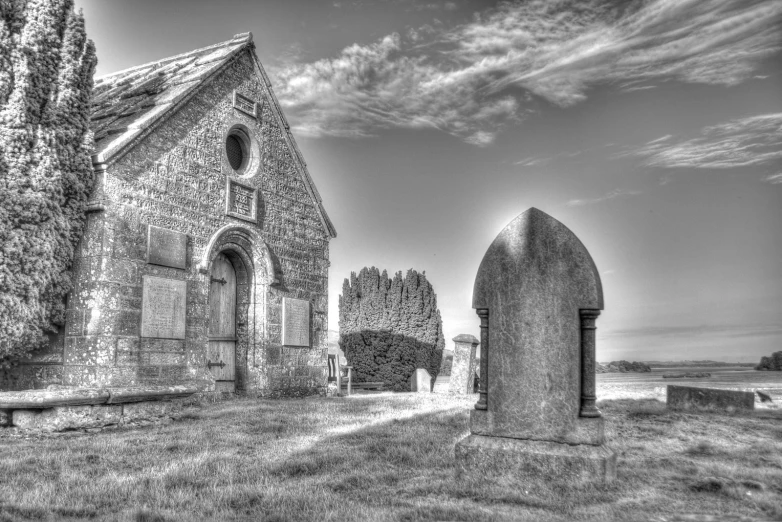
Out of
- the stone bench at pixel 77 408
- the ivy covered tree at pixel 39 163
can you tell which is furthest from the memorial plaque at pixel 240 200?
the stone bench at pixel 77 408

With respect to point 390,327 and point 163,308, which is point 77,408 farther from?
point 390,327

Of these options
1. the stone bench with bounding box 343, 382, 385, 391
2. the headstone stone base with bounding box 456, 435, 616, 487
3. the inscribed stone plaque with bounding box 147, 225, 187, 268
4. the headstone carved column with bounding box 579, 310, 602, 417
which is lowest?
the stone bench with bounding box 343, 382, 385, 391

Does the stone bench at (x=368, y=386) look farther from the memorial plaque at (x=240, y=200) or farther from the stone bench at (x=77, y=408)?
the stone bench at (x=77, y=408)

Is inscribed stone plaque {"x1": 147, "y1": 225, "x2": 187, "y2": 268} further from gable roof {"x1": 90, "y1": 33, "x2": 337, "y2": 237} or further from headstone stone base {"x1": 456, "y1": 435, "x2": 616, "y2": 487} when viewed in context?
headstone stone base {"x1": 456, "y1": 435, "x2": 616, "y2": 487}

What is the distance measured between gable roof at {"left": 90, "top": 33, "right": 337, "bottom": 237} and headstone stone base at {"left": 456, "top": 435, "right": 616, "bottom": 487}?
321 inches

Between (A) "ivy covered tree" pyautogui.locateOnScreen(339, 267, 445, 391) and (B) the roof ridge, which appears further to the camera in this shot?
(A) "ivy covered tree" pyautogui.locateOnScreen(339, 267, 445, 391)

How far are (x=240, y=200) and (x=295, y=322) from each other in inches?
118

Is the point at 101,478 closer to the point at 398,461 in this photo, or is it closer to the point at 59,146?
the point at 398,461

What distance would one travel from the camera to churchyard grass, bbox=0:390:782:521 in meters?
4.32

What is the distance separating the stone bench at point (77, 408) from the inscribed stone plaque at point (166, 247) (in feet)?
10.2

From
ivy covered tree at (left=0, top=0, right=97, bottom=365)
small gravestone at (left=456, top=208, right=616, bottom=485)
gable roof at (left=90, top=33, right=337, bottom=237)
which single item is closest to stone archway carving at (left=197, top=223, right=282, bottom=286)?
gable roof at (left=90, top=33, right=337, bottom=237)

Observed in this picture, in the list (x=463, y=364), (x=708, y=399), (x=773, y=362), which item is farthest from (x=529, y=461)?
(x=773, y=362)

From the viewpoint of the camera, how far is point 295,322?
47.3ft

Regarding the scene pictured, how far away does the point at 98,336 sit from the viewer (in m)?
10.2
